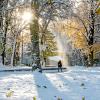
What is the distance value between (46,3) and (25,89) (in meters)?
15.7

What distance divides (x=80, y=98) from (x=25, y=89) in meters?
2.61

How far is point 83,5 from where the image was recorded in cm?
4928

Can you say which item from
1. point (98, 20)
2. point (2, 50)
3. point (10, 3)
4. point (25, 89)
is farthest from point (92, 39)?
point (25, 89)

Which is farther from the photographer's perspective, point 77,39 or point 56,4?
point 77,39

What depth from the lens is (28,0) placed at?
2727 centimetres

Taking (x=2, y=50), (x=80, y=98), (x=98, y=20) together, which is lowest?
(x=80, y=98)

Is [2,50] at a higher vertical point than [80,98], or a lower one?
higher

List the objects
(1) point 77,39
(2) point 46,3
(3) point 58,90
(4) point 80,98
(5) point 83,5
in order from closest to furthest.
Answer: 1. (4) point 80,98
2. (3) point 58,90
3. (2) point 46,3
4. (5) point 83,5
5. (1) point 77,39

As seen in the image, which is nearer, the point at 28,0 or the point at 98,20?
the point at 28,0

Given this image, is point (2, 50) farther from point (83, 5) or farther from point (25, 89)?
point (25, 89)

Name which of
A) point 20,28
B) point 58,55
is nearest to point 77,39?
point 20,28

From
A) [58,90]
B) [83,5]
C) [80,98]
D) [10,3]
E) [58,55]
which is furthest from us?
[58,55]

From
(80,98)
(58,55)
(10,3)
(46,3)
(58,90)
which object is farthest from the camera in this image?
(58,55)

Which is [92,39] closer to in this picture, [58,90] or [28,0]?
[28,0]
